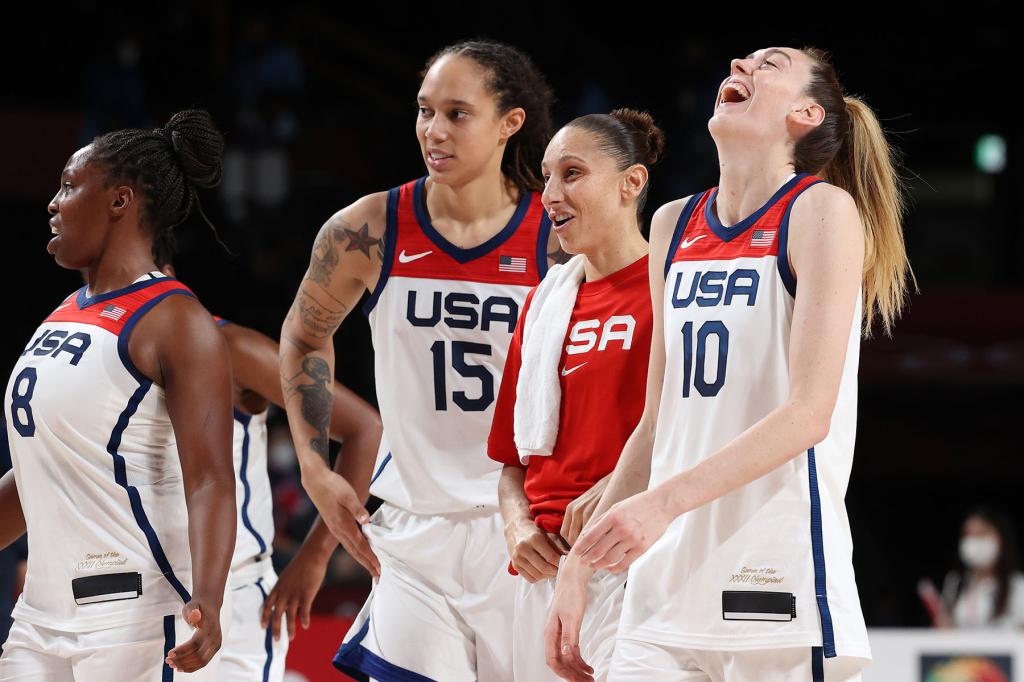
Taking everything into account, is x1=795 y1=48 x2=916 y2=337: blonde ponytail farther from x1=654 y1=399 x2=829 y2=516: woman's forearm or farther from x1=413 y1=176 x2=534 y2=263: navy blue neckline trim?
x1=413 y1=176 x2=534 y2=263: navy blue neckline trim

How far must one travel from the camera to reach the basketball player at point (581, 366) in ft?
10.7

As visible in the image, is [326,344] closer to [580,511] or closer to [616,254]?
[616,254]

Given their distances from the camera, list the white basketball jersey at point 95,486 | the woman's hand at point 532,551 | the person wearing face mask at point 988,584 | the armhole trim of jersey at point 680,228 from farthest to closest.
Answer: the person wearing face mask at point 988,584
the white basketball jersey at point 95,486
the woman's hand at point 532,551
the armhole trim of jersey at point 680,228

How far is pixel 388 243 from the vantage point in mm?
4039

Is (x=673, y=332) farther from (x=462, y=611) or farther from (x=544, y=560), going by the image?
(x=462, y=611)

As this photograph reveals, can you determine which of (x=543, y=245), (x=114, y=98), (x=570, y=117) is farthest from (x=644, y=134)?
(x=570, y=117)

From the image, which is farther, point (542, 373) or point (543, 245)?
point (543, 245)

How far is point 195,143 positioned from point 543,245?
1.01 m

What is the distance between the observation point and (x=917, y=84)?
12.6 metres

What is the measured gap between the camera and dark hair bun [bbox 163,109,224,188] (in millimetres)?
3779

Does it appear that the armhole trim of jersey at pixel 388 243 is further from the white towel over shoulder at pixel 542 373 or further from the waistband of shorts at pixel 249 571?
the waistband of shorts at pixel 249 571

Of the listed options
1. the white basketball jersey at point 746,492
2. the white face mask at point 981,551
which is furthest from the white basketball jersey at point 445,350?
the white face mask at point 981,551

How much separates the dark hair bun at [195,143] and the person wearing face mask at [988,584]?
610 centimetres

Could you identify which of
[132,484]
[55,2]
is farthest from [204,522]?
[55,2]
